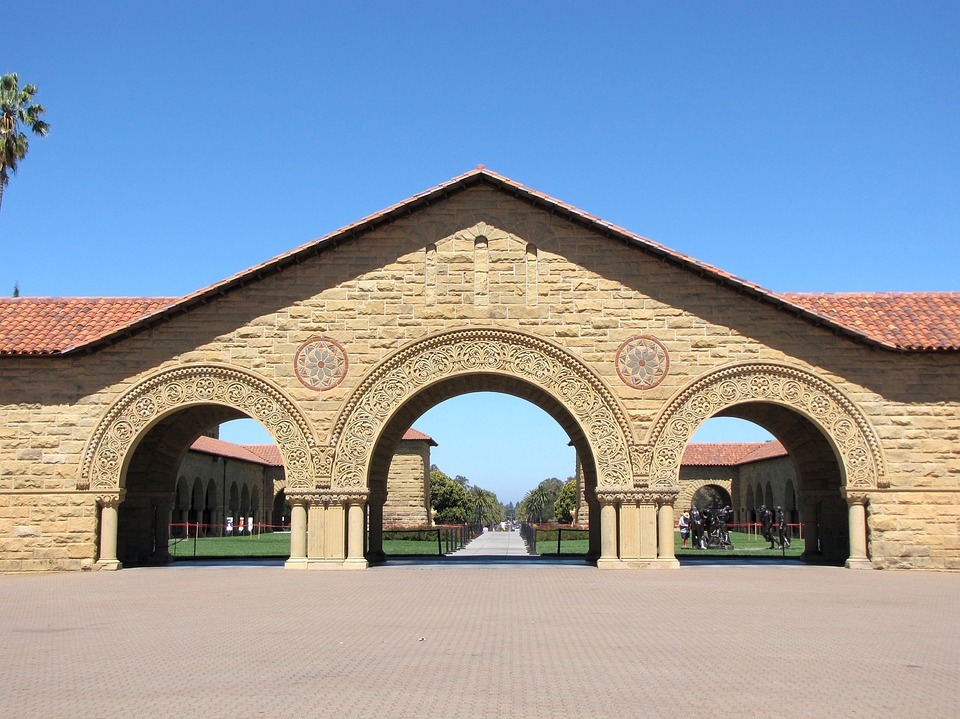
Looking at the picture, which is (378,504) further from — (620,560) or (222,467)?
(222,467)

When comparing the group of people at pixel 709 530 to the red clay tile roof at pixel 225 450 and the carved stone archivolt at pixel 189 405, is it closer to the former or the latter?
the carved stone archivolt at pixel 189 405

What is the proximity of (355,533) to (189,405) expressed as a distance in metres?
4.29

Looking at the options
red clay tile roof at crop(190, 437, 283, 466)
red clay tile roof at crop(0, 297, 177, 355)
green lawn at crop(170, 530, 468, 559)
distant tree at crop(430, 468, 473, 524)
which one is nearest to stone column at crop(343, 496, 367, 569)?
red clay tile roof at crop(0, 297, 177, 355)

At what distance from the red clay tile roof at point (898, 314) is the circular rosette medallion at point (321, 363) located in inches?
365

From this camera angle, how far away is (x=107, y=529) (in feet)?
65.1

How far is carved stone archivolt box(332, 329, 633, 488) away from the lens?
19.6 m

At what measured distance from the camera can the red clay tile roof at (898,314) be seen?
19.8 metres

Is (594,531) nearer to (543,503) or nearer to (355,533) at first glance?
(355,533)

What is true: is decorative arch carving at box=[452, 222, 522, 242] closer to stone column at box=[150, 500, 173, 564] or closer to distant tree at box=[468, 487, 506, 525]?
stone column at box=[150, 500, 173, 564]

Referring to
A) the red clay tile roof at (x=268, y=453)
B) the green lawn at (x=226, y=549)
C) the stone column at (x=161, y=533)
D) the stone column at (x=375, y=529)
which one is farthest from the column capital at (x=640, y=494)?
the red clay tile roof at (x=268, y=453)

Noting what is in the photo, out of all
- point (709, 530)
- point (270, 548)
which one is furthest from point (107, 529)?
point (709, 530)

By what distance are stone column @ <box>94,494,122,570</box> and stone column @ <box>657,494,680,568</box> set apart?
36.2 feet

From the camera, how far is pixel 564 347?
19906 millimetres

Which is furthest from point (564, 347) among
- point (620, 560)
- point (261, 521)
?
point (261, 521)
